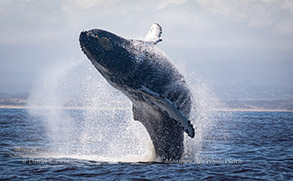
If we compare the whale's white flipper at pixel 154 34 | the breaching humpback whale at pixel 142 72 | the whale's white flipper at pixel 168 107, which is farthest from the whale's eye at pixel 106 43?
the whale's white flipper at pixel 154 34

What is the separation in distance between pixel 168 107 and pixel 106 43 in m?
1.34

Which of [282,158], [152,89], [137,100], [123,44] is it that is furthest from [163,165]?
[282,158]

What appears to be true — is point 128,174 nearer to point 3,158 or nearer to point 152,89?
point 152,89

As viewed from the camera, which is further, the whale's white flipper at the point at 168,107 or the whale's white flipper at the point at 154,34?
the whale's white flipper at the point at 154,34

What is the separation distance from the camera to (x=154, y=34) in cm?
668

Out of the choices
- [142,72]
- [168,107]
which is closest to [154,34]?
[142,72]

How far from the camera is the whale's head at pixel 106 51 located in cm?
535

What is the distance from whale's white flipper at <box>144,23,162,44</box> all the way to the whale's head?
0.88 meters

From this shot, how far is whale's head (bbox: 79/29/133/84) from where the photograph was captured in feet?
17.6

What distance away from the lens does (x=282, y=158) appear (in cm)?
885

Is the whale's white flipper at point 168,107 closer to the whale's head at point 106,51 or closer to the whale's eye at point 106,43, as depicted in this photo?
the whale's head at point 106,51

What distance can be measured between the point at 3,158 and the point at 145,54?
4.72 meters

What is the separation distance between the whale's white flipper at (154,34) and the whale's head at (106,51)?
88cm

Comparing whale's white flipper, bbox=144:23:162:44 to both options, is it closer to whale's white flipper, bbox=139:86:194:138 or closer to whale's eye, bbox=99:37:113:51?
whale's eye, bbox=99:37:113:51
